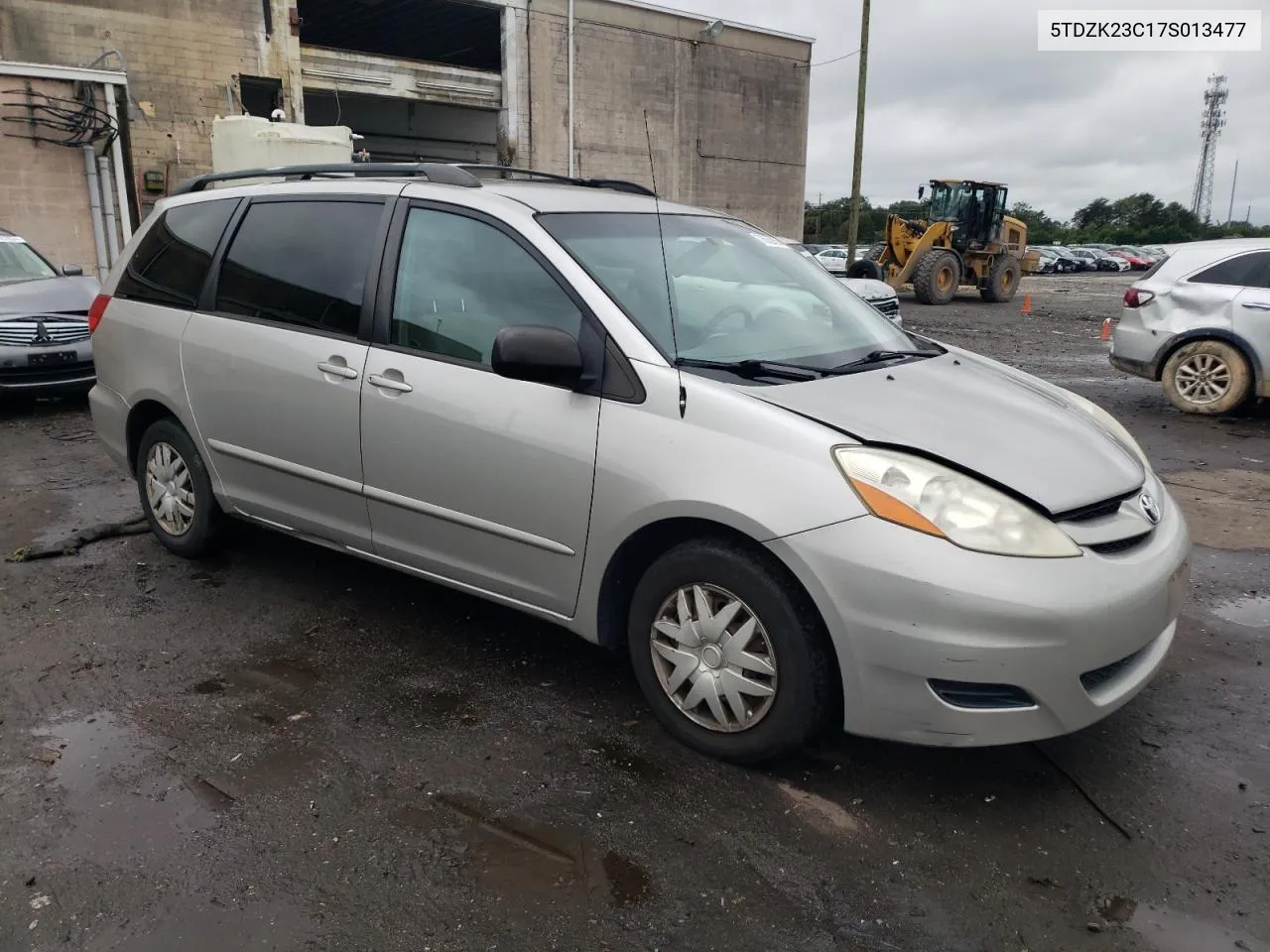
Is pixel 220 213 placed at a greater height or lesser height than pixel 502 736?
greater

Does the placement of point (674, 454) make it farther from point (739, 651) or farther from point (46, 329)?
point (46, 329)

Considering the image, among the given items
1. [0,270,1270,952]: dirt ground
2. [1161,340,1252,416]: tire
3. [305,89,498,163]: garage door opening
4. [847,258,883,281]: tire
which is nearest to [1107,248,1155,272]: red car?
[305,89,498,163]: garage door opening

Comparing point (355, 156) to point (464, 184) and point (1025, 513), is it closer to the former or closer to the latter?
point (464, 184)

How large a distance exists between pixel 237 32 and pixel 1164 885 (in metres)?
23.1

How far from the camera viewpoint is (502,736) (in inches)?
126

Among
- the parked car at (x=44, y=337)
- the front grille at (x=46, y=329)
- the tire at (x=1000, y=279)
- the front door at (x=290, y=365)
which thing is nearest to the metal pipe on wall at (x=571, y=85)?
the tire at (x=1000, y=279)

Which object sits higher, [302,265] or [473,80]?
[473,80]

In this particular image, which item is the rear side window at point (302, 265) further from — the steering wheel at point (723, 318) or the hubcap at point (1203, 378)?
the hubcap at point (1203, 378)

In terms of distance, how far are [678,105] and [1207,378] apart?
22.0m

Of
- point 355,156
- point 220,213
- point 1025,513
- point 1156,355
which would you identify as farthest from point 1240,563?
point 355,156

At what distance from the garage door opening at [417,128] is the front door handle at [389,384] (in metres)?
26.4

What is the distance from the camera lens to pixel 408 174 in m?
3.91

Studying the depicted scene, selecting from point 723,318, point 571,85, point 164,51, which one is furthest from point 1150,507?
point 571,85

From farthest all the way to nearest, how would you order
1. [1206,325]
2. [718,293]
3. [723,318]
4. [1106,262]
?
[1106,262]
[1206,325]
[718,293]
[723,318]
